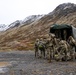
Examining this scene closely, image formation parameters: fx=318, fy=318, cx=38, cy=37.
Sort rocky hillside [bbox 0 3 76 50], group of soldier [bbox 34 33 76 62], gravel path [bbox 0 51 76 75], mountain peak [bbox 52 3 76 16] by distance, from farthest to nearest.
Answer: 1. mountain peak [bbox 52 3 76 16]
2. rocky hillside [bbox 0 3 76 50]
3. group of soldier [bbox 34 33 76 62]
4. gravel path [bbox 0 51 76 75]

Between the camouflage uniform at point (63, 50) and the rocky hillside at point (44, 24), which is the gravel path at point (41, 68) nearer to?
the camouflage uniform at point (63, 50)

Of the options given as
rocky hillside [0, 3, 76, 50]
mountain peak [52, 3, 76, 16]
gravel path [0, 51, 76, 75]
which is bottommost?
gravel path [0, 51, 76, 75]

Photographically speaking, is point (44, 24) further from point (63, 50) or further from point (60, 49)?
point (63, 50)

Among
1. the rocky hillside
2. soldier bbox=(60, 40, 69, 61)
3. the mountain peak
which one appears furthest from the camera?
the mountain peak

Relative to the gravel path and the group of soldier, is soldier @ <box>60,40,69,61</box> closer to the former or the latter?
the group of soldier

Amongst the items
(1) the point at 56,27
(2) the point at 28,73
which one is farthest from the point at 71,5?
(2) the point at 28,73

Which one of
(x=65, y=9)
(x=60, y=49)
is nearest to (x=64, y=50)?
(x=60, y=49)

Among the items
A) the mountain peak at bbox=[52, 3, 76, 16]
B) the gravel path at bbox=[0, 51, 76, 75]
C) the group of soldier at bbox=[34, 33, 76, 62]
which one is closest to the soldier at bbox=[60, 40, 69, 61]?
the group of soldier at bbox=[34, 33, 76, 62]

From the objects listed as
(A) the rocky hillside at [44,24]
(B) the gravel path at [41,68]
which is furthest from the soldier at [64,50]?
(A) the rocky hillside at [44,24]

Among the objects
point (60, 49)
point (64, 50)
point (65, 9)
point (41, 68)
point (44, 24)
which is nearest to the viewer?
point (41, 68)

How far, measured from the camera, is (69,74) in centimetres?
2361

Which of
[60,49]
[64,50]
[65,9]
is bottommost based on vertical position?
[64,50]

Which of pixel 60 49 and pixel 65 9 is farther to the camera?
pixel 65 9

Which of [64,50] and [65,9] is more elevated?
[65,9]
